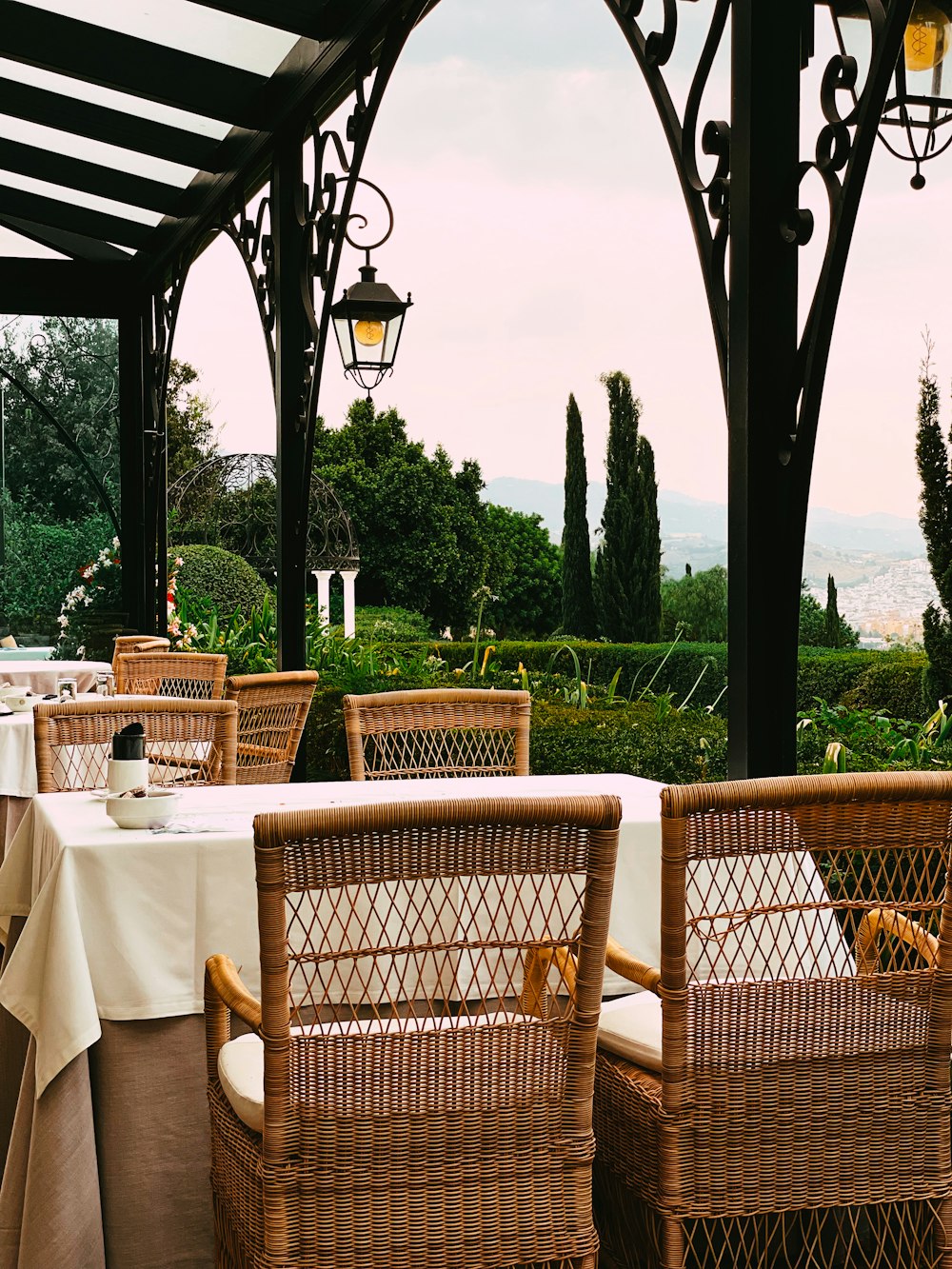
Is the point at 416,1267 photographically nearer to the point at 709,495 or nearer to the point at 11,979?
the point at 11,979

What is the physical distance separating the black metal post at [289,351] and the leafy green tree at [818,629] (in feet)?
13.8

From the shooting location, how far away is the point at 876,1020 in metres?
1.95

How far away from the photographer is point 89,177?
24.9 feet

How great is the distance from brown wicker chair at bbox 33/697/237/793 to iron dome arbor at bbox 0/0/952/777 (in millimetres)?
1322

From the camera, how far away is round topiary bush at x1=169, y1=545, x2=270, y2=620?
12898mm

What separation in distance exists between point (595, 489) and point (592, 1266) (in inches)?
477

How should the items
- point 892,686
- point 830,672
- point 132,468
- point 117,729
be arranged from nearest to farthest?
point 117,729
point 892,686
point 830,672
point 132,468

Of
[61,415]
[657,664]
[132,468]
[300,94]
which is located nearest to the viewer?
[300,94]

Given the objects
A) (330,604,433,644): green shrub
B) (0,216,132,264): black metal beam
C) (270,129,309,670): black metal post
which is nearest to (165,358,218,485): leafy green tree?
(330,604,433,644): green shrub

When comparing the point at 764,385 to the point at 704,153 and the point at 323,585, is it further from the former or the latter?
the point at 323,585

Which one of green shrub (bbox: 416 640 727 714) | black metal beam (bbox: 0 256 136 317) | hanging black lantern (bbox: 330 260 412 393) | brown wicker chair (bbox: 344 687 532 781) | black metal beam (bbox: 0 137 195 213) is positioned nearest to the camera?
brown wicker chair (bbox: 344 687 532 781)

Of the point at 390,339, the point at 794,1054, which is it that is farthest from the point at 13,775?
the point at 794,1054

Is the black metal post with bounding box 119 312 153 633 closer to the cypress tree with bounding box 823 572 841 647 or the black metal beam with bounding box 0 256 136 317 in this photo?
the black metal beam with bounding box 0 256 136 317

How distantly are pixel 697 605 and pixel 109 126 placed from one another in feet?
23.0
